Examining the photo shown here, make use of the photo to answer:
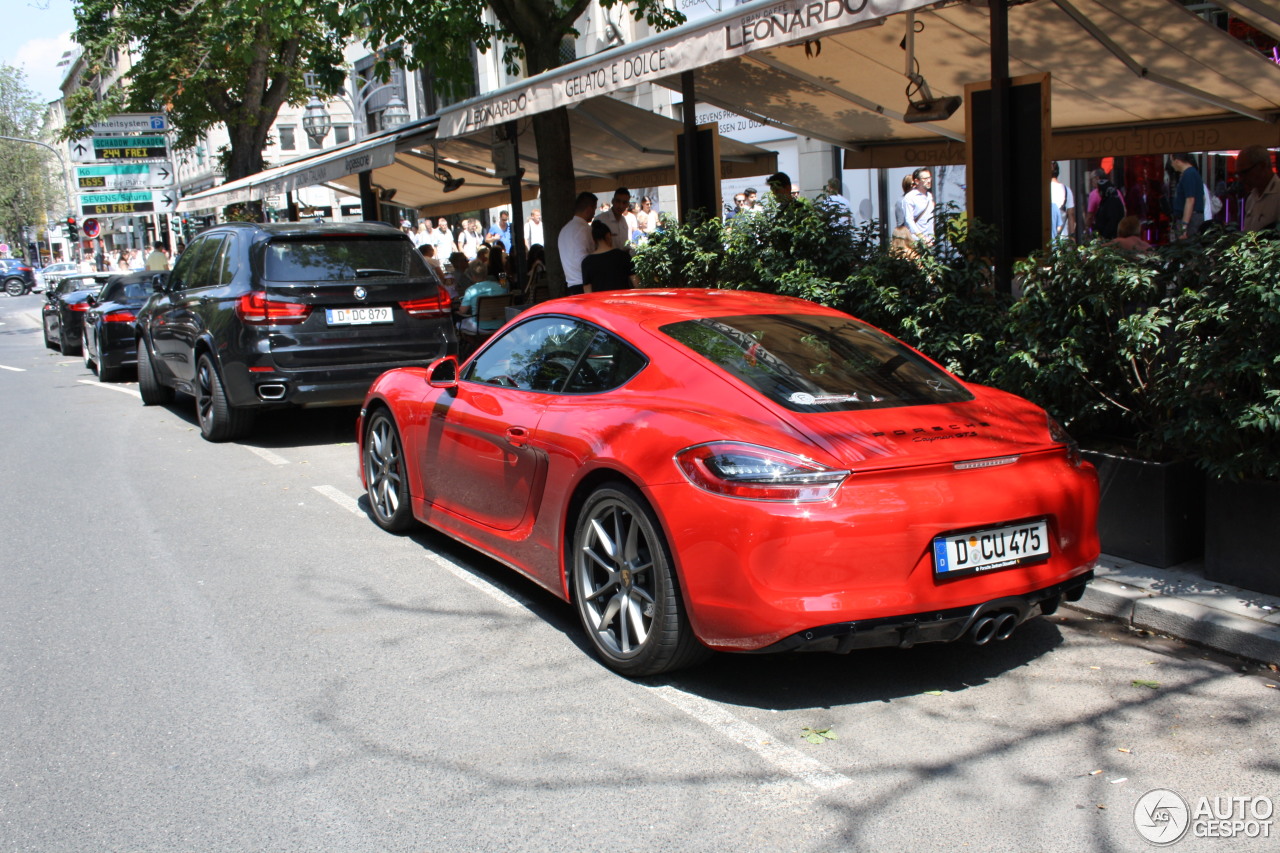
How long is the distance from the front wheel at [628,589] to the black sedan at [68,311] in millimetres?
18677

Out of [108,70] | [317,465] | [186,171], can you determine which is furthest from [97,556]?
[186,171]

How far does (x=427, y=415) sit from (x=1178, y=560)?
3.74m

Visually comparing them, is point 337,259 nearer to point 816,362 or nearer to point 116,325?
point 816,362

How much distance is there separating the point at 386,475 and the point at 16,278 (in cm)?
7113

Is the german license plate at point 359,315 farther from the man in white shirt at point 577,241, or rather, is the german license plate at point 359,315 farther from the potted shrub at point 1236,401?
the potted shrub at point 1236,401

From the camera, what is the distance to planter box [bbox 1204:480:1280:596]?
4.75 meters

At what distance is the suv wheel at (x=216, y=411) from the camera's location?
9.85m

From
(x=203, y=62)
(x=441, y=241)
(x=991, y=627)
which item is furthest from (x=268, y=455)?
(x=203, y=62)

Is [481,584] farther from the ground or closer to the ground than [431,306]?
closer to the ground

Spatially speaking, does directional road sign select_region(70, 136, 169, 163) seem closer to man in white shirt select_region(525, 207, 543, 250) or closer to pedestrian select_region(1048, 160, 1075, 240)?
man in white shirt select_region(525, 207, 543, 250)

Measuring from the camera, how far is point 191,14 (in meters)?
24.0

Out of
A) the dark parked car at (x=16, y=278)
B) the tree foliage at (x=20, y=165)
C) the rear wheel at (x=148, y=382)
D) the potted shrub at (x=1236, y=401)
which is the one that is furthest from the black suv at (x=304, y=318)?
the tree foliage at (x=20, y=165)

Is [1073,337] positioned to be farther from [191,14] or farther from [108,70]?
[108,70]

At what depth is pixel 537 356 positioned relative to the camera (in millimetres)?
5262
